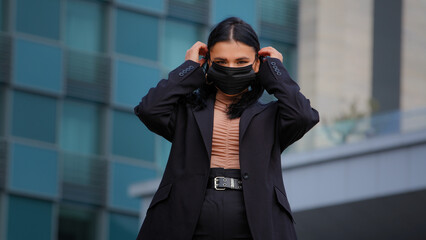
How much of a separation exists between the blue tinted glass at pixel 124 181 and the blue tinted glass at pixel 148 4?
3398mm

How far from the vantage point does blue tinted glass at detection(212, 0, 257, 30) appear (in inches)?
1029

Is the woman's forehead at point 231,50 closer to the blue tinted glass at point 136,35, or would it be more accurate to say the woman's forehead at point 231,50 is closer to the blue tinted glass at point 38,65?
the blue tinted glass at point 38,65

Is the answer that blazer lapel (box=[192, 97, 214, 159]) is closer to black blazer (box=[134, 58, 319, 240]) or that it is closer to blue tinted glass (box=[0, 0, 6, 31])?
black blazer (box=[134, 58, 319, 240])

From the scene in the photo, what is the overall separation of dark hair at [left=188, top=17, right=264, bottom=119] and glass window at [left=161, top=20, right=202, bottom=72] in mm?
19720

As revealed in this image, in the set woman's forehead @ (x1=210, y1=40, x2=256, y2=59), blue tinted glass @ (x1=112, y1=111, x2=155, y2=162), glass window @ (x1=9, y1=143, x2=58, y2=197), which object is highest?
blue tinted glass @ (x1=112, y1=111, x2=155, y2=162)

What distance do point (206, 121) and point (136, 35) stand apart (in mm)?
19578

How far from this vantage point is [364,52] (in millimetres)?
39375

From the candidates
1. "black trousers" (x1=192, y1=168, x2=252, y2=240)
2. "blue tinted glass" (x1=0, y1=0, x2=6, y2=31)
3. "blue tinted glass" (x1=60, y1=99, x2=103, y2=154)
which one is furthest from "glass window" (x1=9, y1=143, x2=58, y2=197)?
"black trousers" (x1=192, y1=168, x2=252, y2=240)

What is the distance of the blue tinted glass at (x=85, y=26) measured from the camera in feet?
79.8

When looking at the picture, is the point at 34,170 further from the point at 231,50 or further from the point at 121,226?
the point at 231,50

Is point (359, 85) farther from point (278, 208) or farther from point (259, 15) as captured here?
point (278, 208)

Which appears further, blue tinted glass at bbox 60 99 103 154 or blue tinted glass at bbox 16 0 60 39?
blue tinted glass at bbox 60 99 103 154

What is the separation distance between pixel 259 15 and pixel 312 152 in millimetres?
8410

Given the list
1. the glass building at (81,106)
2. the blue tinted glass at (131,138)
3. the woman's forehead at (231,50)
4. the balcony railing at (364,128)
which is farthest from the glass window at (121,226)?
the woman's forehead at (231,50)
